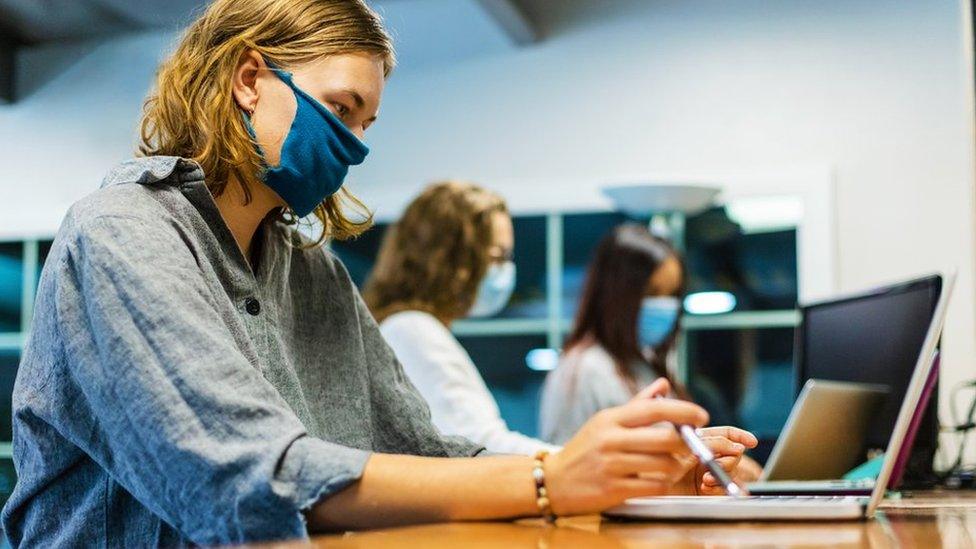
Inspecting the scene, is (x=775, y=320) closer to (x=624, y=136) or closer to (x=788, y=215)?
(x=788, y=215)

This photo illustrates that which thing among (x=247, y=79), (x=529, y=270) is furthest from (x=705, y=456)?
(x=529, y=270)

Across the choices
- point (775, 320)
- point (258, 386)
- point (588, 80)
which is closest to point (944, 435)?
point (775, 320)

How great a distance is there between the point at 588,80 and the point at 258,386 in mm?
3355

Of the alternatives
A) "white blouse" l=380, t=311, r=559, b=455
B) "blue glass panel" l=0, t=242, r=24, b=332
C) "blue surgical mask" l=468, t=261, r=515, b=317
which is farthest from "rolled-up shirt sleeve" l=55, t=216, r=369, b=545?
"blue glass panel" l=0, t=242, r=24, b=332

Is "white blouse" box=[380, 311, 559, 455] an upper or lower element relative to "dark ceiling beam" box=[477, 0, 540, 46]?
lower

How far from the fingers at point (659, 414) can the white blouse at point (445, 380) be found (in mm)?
1442

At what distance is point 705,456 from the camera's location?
905 mm

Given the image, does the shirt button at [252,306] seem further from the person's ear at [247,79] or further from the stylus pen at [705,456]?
the stylus pen at [705,456]

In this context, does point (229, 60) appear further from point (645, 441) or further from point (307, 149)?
point (645, 441)

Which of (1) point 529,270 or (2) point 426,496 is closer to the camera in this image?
(2) point 426,496

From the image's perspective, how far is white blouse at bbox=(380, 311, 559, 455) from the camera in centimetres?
245

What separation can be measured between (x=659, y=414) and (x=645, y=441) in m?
0.03

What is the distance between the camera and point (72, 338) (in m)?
1.09

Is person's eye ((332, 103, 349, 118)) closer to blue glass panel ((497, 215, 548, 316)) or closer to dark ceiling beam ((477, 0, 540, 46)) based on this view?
dark ceiling beam ((477, 0, 540, 46))
